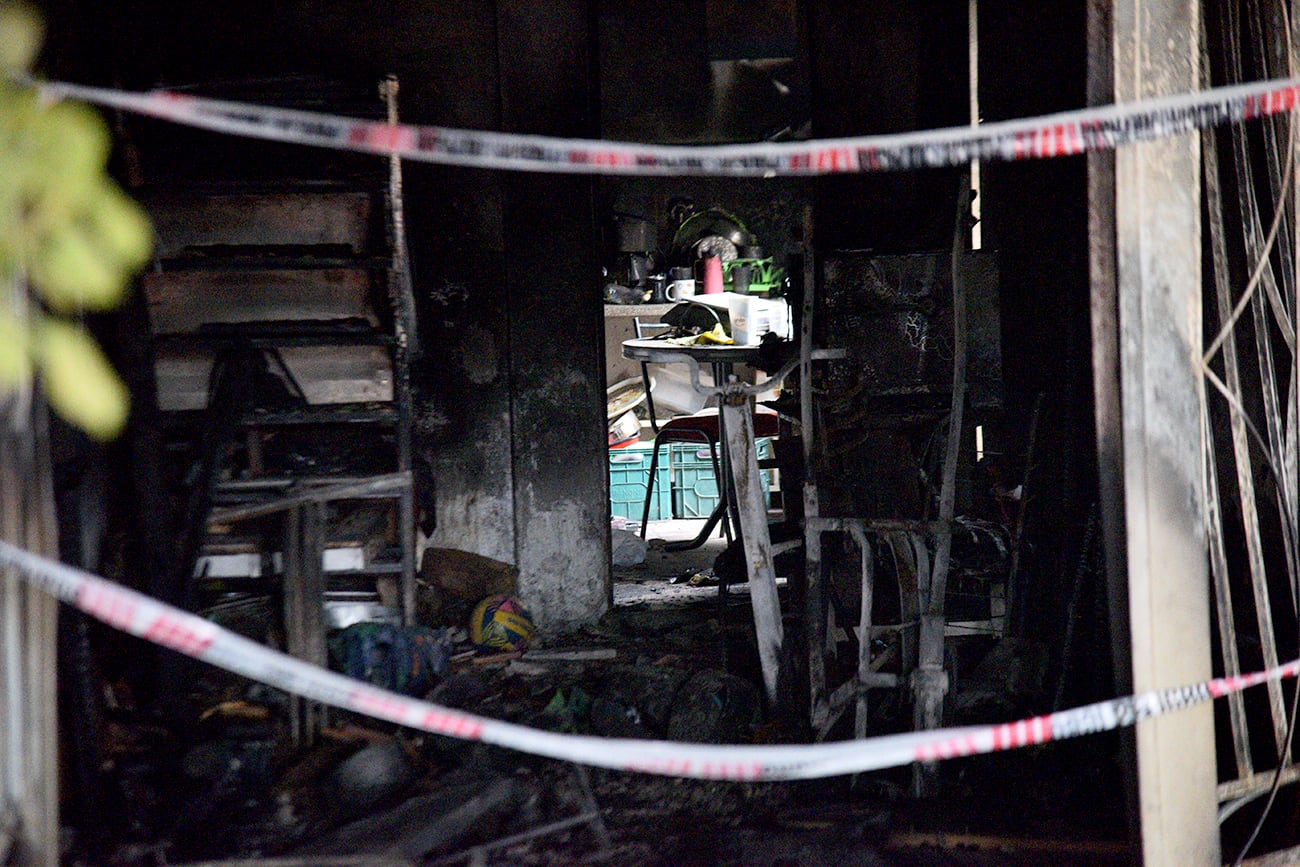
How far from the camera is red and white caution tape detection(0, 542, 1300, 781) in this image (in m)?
1.88

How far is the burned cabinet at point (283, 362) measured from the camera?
15.7ft

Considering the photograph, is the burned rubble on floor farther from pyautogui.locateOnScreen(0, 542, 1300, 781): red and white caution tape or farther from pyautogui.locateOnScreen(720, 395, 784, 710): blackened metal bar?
pyautogui.locateOnScreen(0, 542, 1300, 781): red and white caution tape

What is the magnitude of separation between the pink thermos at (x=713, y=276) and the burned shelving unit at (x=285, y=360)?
5.41 m

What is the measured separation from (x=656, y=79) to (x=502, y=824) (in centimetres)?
970

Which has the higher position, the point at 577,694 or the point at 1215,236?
the point at 1215,236

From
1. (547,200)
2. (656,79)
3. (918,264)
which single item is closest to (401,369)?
(547,200)

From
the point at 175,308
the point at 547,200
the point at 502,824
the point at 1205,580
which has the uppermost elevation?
the point at 547,200

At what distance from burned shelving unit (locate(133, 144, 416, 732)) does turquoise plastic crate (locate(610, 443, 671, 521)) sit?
224 inches

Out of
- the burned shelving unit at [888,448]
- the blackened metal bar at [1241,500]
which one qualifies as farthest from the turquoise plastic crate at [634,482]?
the blackened metal bar at [1241,500]

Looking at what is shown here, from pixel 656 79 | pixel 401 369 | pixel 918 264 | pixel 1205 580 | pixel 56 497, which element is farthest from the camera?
pixel 656 79

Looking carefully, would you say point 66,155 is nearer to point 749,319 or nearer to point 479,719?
point 479,719

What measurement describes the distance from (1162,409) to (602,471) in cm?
409

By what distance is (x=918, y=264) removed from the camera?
217 inches

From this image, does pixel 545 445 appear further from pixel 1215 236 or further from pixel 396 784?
pixel 1215 236
